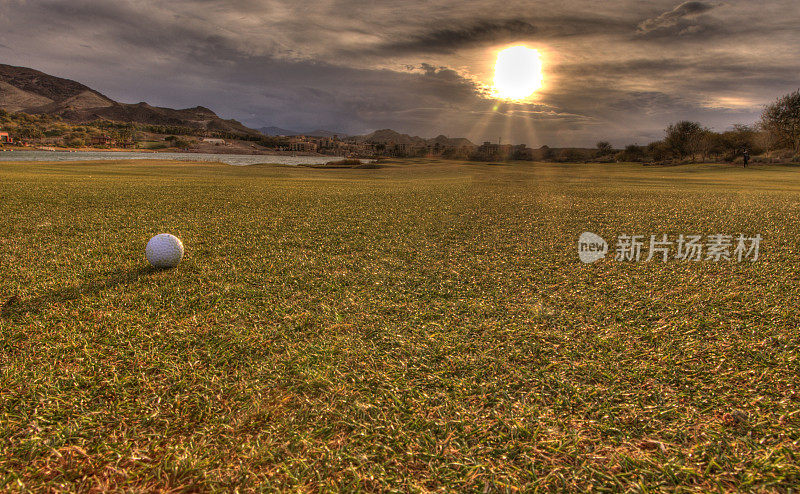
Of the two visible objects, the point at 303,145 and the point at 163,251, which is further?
the point at 303,145

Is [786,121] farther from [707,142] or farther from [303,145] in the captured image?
[303,145]

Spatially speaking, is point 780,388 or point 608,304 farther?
point 608,304

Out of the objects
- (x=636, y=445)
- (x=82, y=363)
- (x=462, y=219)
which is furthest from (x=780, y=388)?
(x=462, y=219)

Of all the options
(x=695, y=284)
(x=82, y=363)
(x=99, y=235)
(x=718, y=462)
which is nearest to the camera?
(x=718, y=462)

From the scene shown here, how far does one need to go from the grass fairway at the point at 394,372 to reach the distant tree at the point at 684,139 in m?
81.3

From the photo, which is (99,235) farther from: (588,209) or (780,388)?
(588,209)

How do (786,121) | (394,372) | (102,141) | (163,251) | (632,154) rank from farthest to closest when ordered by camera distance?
(102,141) → (632,154) → (786,121) → (163,251) → (394,372)

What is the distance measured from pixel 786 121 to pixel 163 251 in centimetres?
7353

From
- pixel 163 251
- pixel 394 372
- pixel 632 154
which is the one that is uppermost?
pixel 632 154

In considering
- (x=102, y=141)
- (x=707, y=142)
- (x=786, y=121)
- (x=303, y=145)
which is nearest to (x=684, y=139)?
(x=707, y=142)

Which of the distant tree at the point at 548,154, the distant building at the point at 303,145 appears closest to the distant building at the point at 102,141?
the distant building at the point at 303,145

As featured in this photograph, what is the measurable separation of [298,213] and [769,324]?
8429 mm

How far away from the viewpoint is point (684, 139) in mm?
67875

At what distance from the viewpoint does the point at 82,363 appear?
2.44 meters
